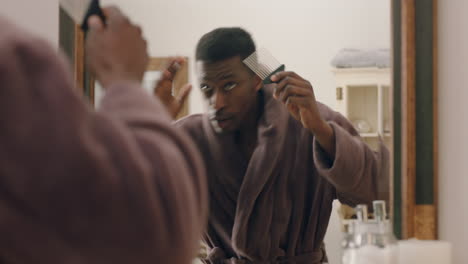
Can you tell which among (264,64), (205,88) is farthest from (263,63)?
(205,88)

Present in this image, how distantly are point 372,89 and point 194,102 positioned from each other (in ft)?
1.01

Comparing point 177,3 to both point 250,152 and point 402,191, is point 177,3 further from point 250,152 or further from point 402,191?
point 402,191

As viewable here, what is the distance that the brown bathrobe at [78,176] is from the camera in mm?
419

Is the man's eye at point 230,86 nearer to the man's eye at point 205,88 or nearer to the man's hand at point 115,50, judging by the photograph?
the man's eye at point 205,88

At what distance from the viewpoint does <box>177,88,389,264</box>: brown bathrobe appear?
1.07 m

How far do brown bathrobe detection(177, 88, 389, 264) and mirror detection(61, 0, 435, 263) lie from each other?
0.03 metres

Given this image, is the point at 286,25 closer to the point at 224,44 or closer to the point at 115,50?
the point at 224,44

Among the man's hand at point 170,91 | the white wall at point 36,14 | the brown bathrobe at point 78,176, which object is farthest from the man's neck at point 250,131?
the brown bathrobe at point 78,176

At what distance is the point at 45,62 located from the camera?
43 cm

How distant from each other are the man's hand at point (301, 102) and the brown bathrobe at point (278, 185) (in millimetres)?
11

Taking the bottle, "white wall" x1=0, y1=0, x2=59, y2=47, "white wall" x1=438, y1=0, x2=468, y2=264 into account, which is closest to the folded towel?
"white wall" x1=438, y1=0, x2=468, y2=264

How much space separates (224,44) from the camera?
1.10m

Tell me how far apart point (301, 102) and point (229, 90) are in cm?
12

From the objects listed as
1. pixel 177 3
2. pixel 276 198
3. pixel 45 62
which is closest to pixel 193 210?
pixel 45 62
